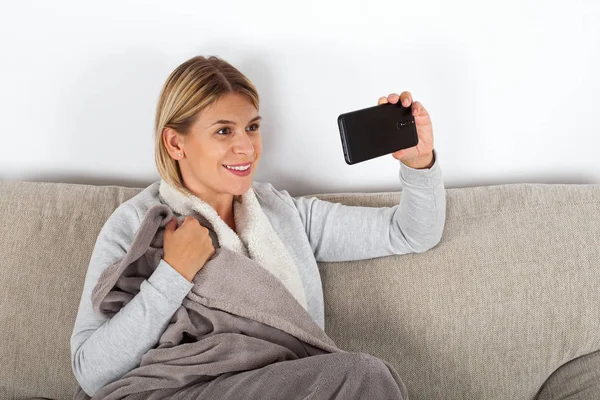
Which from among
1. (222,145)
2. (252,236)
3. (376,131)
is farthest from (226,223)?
(376,131)

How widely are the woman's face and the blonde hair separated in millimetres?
18

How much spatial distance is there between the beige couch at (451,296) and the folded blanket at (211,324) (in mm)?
209

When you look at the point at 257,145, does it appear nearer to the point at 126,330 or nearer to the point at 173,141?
the point at 173,141

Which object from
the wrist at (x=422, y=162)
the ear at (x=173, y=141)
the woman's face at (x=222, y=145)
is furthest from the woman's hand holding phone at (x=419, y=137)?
the ear at (x=173, y=141)

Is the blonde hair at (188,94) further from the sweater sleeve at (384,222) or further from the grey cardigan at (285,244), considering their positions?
the sweater sleeve at (384,222)

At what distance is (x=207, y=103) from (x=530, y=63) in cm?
84

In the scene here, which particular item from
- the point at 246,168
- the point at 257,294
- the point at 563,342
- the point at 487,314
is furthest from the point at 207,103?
the point at 563,342

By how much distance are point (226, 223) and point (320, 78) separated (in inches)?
18.7

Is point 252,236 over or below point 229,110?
below

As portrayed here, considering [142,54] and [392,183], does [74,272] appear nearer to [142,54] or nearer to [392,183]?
[142,54]

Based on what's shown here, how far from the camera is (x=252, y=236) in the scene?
1.56m

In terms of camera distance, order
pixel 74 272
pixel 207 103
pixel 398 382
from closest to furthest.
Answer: pixel 398 382 → pixel 207 103 → pixel 74 272

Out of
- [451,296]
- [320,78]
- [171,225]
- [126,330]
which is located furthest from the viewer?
[320,78]

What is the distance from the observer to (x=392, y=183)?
1.90 meters
